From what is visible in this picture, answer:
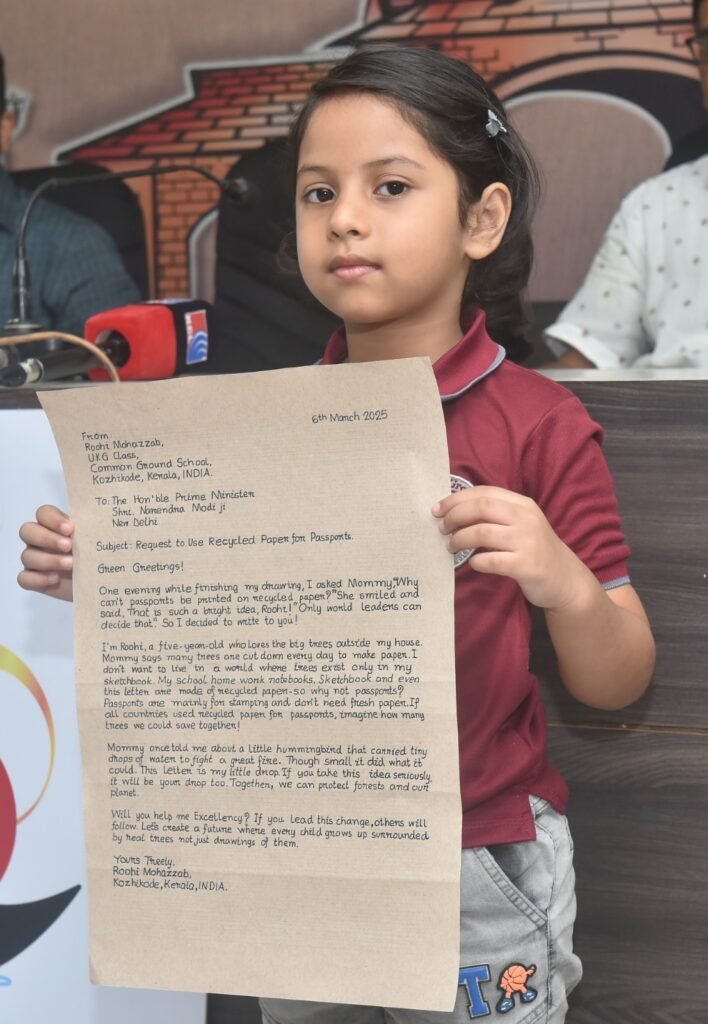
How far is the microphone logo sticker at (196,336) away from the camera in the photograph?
1.18 meters

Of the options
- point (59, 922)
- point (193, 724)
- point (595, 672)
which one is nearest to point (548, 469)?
point (595, 672)

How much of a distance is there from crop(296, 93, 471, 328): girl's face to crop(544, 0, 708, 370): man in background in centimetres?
91

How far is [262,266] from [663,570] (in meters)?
1.39

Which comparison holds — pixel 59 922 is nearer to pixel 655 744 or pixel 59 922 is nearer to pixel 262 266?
pixel 655 744

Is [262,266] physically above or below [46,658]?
above

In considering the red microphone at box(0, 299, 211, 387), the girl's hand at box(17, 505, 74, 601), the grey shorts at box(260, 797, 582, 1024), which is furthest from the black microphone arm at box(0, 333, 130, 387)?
the grey shorts at box(260, 797, 582, 1024)

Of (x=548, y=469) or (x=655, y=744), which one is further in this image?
(x=655, y=744)

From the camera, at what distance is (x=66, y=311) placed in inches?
77.0

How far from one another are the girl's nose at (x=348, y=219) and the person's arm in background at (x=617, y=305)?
98 centimetres

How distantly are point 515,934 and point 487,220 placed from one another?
0.52m

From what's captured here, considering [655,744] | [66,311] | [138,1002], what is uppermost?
[66,311]

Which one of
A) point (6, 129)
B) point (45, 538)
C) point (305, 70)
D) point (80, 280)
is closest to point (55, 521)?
point (45, 538)

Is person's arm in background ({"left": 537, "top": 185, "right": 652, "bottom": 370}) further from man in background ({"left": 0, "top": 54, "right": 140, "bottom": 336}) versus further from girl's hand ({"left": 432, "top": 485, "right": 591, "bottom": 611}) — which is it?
girl's hand ({"left": 432, "top": 485, "right": 591, "bottom": 611})

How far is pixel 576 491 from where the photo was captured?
0.73 meters
